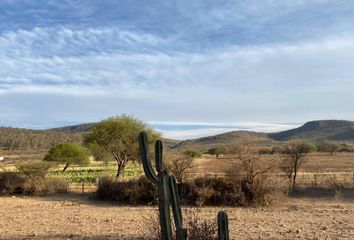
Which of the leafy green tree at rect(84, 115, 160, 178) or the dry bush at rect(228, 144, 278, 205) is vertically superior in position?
the leafy green tree at rect(84, 115, 160, 178)

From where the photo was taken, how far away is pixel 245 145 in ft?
84.9

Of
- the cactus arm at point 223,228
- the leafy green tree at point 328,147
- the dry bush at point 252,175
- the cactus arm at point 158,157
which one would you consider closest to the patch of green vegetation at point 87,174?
the dry bush at point 252,175

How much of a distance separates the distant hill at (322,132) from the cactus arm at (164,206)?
5680 inches

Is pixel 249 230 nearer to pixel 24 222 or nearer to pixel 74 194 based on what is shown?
pixel 24 222

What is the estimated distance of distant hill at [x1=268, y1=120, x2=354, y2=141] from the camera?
152125 millimetres

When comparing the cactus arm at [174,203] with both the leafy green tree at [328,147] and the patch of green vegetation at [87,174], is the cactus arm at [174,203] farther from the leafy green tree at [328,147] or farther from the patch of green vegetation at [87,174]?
the leafy green tree at [328,147]

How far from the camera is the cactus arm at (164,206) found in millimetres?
8471

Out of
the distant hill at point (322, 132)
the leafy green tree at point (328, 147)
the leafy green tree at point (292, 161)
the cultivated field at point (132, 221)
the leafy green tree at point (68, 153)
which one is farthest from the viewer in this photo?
the distant hill at point (322, 132)

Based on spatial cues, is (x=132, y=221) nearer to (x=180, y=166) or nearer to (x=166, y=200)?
(x=166, y=200)

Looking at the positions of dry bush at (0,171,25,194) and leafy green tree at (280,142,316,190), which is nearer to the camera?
dry bush at (0,171,25,194)

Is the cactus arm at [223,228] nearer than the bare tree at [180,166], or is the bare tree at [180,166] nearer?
the cactus arm at [223,228]

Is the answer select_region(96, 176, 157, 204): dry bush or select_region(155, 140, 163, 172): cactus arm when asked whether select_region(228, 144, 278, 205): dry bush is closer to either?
select_region(96, 176, 157, 204): dry bush

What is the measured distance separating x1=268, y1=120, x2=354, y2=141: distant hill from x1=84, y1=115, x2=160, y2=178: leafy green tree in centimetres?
11353

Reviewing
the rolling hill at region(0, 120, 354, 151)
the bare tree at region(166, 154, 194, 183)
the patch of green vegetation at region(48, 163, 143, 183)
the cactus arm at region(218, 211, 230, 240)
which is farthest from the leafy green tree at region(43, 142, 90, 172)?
the rolling hill at region(0, 120, 354, 151)
